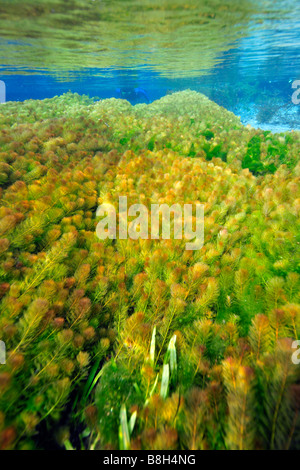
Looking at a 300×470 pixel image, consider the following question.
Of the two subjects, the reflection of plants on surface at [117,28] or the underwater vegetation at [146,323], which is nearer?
the underwater vegetation at [146,323]

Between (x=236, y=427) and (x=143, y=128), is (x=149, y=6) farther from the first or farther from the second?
(x=236, y=427)

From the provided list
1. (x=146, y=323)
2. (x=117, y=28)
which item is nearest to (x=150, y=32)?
(x=117, y=28)

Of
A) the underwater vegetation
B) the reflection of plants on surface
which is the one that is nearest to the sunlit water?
the reflection of plants on surface

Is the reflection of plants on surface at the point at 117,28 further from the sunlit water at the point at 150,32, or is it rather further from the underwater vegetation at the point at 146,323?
the underwater vegetation at the point at 146,323

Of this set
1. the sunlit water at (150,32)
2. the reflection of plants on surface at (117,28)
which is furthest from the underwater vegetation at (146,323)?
the sunlit water at (150,32)

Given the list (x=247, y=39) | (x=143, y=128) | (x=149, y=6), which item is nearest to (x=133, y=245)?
(x=143, y=128)

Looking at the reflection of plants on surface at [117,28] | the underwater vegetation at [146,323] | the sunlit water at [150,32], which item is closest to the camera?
the underwater vegetation at [146,323]

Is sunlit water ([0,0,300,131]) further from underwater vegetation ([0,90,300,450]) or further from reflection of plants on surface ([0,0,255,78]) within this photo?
underwater vegetation ([0,90,300,450])

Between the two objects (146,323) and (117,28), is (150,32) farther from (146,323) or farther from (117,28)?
(146,323)
